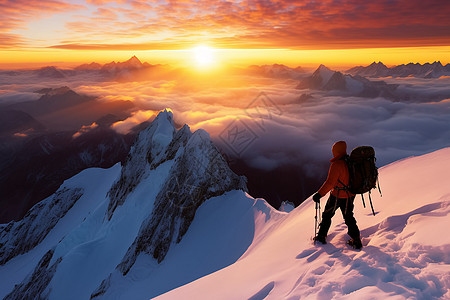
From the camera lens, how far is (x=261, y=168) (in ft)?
627

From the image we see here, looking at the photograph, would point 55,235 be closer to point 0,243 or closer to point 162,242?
point 0,243

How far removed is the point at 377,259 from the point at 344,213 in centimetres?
141

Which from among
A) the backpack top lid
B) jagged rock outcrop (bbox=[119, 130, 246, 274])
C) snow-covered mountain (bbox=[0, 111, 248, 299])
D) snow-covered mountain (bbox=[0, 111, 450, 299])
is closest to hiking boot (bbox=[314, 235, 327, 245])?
snow-covered mountain (bbox=[0, 111, 450, 299])

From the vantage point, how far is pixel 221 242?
21.1m

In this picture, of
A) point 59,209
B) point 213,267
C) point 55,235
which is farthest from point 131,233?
point 59,209

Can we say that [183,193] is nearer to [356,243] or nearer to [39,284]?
[356,243]

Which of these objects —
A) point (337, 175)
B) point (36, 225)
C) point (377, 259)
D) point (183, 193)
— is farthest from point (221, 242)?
point (36, 225)

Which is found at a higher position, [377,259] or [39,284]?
[377,259]

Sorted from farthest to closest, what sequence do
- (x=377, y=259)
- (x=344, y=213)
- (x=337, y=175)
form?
(x=344, y=213) < (x=337, y=175) < (x=377, y=259)

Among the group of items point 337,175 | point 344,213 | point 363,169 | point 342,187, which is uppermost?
point 363,169

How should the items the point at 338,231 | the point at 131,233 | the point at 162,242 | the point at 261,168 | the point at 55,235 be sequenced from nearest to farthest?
the point at 338,231 < the point at 162,242 < the point at 131,233 < the point at 55,235 < the point at 261,168

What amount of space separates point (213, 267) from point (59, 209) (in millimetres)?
70491

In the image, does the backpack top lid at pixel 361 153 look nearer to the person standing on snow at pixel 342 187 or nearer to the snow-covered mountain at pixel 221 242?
the person standing on snow at pixel 342 187

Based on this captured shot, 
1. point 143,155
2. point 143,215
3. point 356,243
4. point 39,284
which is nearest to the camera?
point 356,243
